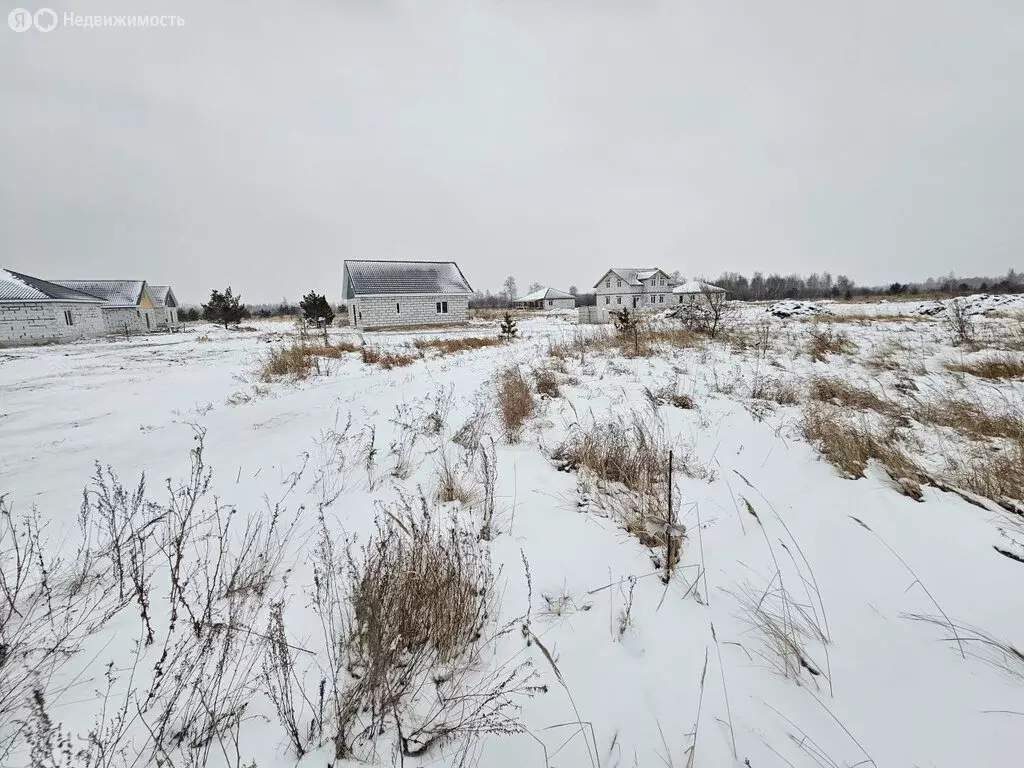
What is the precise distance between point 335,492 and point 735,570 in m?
2.98

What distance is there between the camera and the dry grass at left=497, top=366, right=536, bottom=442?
15.0 ft

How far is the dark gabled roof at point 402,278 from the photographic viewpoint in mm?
27969

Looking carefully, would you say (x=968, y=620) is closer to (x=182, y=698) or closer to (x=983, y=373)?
(x=182, y=698)

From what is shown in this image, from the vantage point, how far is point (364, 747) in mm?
1401

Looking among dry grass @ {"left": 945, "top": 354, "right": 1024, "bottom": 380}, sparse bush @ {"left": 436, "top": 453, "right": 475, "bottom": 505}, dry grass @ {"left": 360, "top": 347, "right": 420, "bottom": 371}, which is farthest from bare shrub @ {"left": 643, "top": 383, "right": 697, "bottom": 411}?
dry grass @ {"left": 360, "top": 347, "right": 420, "bottom": 371}

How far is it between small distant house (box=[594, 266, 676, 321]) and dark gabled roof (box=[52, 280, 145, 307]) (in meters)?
47.9

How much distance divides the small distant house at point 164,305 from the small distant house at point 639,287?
49327mm

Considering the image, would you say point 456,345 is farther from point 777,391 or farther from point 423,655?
point 423,655

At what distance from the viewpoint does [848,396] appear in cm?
521

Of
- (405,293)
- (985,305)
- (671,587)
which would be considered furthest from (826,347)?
(405,293)

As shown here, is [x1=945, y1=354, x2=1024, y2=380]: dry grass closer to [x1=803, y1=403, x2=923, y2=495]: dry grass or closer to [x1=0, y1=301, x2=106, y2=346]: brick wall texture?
[x1=803, y1=403, x2=923, y2=495]: dry grass

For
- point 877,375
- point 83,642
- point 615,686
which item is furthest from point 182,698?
point 877,375

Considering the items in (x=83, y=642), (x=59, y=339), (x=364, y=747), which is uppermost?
(x=59, y=339)

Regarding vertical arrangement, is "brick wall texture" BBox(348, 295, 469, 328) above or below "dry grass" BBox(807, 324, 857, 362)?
above
